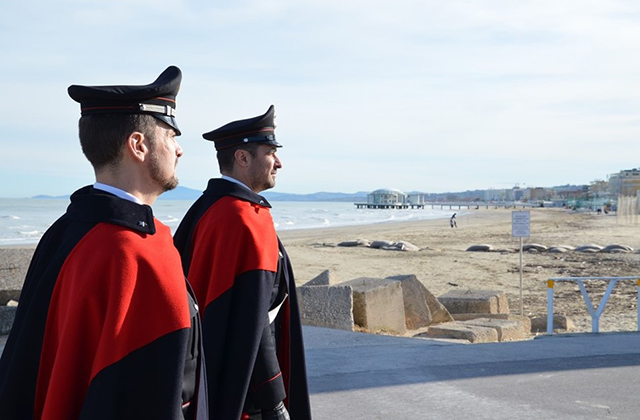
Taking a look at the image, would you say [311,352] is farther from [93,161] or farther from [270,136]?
[93,161]

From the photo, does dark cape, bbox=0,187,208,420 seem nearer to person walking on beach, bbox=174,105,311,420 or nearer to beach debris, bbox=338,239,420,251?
person walking on beach, bbox=174,105,311,420

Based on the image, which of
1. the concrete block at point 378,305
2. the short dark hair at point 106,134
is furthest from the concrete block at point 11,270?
the short dark hair at point 106,134

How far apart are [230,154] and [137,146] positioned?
5.69ft

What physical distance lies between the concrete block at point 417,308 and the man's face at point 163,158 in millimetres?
9642

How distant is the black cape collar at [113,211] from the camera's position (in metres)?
2.20

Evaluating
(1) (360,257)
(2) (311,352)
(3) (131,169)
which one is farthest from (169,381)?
(1) (360,257)

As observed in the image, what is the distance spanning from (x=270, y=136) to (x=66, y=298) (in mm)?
2083

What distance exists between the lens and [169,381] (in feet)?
7.09

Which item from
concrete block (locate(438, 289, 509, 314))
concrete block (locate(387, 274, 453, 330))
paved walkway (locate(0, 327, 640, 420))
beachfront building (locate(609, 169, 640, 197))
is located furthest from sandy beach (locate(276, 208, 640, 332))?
beachfront building (locate(609, 169, 640, 197))

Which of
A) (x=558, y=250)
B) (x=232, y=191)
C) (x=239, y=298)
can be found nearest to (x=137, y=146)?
(x=239, y=298)

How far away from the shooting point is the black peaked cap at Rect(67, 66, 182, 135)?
7.64 feet

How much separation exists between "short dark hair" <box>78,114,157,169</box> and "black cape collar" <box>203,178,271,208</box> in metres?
1.43

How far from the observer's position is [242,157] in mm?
4008

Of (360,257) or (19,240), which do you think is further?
(19,240)
